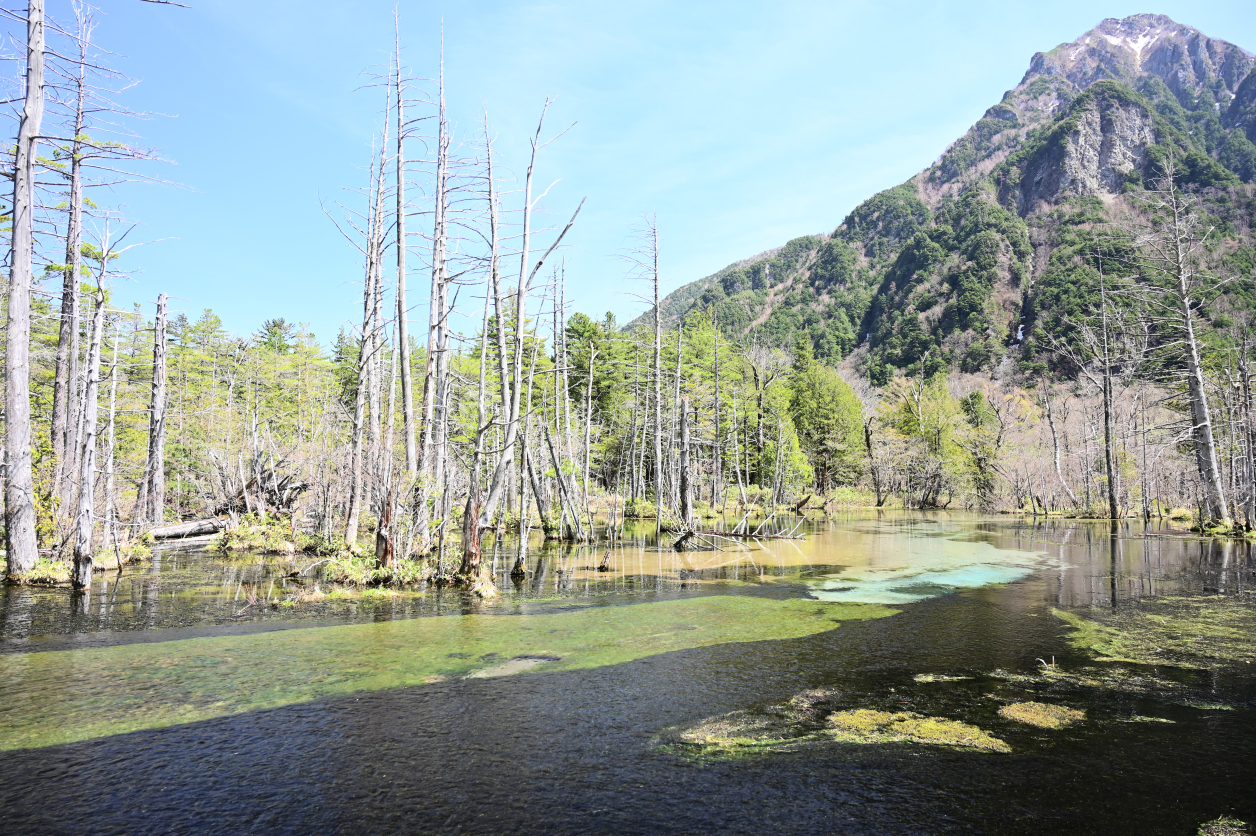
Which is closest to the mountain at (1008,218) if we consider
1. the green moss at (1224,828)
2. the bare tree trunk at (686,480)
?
the bare tree trunk at (686,480)

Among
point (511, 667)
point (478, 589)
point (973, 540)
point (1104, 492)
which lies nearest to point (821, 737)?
point (511, 667)

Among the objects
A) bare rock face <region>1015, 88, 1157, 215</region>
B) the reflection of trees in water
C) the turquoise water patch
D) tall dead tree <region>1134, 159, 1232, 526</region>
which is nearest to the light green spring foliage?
the reflection of trees in water

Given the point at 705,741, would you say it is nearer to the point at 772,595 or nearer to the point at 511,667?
the point at 511,667

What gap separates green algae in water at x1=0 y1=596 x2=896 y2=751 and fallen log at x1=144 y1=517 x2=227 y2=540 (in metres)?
12.5

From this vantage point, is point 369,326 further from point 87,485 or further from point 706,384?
point 706,384

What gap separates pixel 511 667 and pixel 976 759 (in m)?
4.99

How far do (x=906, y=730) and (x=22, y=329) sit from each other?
16433 mm

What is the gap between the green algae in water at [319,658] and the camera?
609cm

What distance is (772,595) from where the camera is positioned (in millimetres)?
12609

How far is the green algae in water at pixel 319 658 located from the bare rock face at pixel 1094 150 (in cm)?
10868

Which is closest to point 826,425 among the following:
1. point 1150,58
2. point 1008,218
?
point 1008,218

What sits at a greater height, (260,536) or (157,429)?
(157,429)

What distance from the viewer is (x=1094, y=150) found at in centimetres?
9506

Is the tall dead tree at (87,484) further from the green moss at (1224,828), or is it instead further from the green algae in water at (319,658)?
the green moss at (1224,828)
